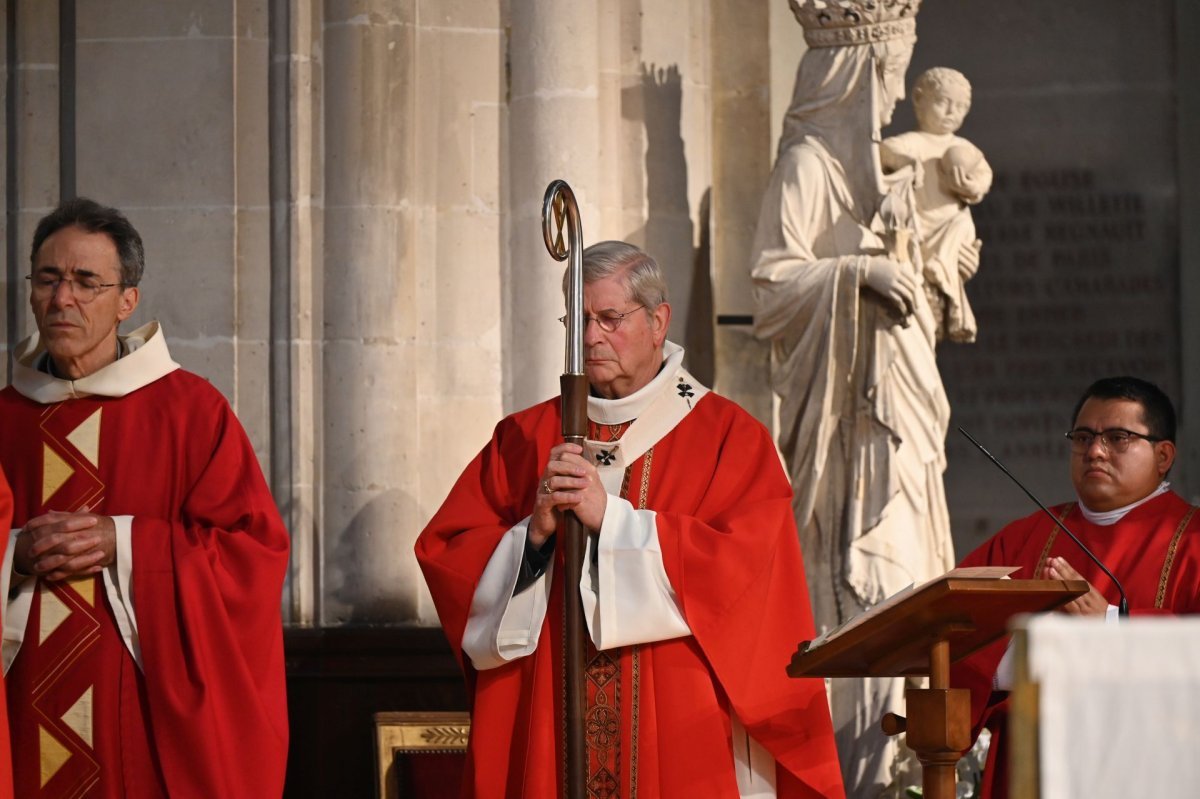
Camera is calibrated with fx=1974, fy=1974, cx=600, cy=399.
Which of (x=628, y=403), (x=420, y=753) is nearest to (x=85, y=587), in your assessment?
(x=628, y=403)

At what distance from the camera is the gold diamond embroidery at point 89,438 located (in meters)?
4.91

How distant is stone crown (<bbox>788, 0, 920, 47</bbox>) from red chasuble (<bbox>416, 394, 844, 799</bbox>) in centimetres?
239

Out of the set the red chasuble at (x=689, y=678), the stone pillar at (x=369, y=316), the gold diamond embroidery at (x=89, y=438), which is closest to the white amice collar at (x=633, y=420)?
the red chasuble at (x=689, y=678)

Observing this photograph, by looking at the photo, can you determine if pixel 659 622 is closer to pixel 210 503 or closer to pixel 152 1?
pixel 210 503

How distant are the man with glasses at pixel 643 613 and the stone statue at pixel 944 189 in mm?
2190

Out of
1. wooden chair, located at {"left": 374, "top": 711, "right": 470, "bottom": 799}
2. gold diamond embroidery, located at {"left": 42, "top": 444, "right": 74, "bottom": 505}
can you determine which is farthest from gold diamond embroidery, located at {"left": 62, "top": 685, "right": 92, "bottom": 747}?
wooden chair, located at {"left": 374, "top": 711, "right": 470, "bottom": 799}

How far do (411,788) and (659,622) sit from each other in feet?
A: 6.20

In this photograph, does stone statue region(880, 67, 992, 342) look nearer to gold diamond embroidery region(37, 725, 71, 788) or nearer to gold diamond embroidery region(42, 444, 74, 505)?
gold diamond embroidery region(42, 444, 74, 505)

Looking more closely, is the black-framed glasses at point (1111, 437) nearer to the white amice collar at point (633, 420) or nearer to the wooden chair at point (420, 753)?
the white amice collar at point (633, 420)

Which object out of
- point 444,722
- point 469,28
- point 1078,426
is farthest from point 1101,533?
point 469,28

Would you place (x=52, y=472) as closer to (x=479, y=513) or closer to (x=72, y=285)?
(x=72, y=285)

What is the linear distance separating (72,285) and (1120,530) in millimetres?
2732

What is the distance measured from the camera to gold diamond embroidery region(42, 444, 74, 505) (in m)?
4.88

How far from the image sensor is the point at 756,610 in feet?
15.7
